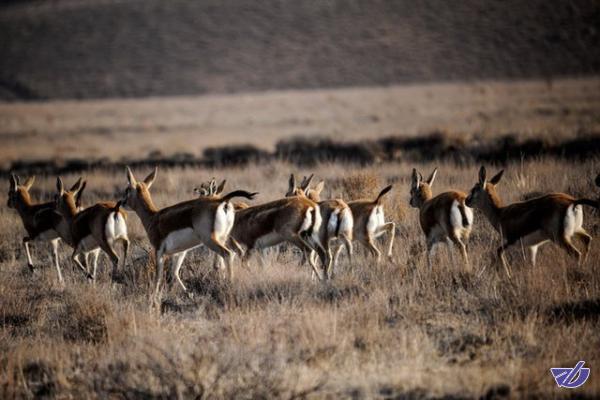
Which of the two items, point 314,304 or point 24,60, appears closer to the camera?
point 314,304

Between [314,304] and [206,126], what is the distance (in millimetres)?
34669

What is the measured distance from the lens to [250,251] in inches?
454

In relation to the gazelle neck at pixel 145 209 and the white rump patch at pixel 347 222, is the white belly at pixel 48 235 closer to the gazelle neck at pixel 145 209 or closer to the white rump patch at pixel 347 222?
the gazelle neck at pixel 145 209

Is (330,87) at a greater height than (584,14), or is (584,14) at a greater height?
(584,14)

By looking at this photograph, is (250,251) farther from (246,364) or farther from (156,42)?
(156,42)

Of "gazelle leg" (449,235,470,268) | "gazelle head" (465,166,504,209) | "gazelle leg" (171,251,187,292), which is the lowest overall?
"gazelle leg" (171,251,187,292)

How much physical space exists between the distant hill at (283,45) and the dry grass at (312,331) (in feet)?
195

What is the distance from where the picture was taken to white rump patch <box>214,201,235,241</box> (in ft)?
34.2

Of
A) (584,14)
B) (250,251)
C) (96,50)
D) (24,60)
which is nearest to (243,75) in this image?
(96,50)

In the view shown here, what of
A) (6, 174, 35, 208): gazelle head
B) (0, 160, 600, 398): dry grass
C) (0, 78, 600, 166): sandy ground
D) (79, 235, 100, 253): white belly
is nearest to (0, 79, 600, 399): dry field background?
(0, 160, 600, 398): dry grass

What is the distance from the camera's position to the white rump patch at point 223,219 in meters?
10.4

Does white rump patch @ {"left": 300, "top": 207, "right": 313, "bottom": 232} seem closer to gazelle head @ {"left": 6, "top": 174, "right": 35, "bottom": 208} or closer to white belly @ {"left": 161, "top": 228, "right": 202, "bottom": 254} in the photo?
white belly @ {"left": 161, "top": 228, "right": 202, "bottom": 254}

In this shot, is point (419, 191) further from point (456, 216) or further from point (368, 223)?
point (456, 216)

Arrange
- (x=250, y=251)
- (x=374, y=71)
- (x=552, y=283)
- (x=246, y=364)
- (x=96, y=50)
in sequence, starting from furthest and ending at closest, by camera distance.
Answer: (x=96, y=50) → (x=374, y=71) → (x=250, y=251) → (x=552, y=283) → (x=246, y=364)
